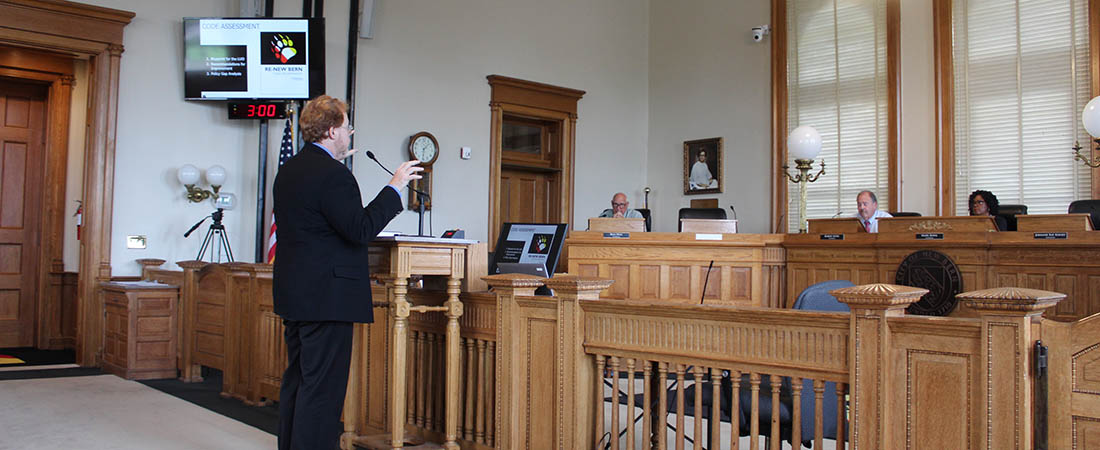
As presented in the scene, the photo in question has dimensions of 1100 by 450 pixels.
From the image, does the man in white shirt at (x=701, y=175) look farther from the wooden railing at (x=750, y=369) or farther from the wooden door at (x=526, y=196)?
the wooden railing at (x=750, y=369)

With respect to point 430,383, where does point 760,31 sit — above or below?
above

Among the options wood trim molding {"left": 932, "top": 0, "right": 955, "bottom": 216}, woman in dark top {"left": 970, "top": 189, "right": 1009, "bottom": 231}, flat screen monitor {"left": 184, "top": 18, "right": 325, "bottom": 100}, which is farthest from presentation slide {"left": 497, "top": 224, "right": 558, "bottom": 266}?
wood trim molding {"left": 932, "top": 0, "right": 955, "bottom": 216}

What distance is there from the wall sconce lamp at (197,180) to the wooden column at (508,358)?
4655 millimetres

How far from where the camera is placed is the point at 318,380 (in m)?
2.76

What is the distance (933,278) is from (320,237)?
446cm

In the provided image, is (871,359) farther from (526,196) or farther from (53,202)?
(53,202)

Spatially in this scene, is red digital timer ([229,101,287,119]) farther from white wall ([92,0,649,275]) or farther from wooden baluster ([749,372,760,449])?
wooden baluster ([749,372,760,449])

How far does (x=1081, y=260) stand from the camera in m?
5.05

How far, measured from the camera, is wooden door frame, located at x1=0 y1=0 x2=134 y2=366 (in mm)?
6508

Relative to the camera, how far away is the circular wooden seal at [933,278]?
18.1 ft

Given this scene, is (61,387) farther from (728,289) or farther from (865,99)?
(865,99)

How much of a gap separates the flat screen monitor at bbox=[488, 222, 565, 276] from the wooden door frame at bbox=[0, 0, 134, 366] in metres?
3.72

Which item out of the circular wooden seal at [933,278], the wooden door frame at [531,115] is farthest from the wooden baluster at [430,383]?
the wooden door frame at [531,115]

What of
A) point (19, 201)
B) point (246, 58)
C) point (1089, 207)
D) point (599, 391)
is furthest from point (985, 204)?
point (19, 201)
